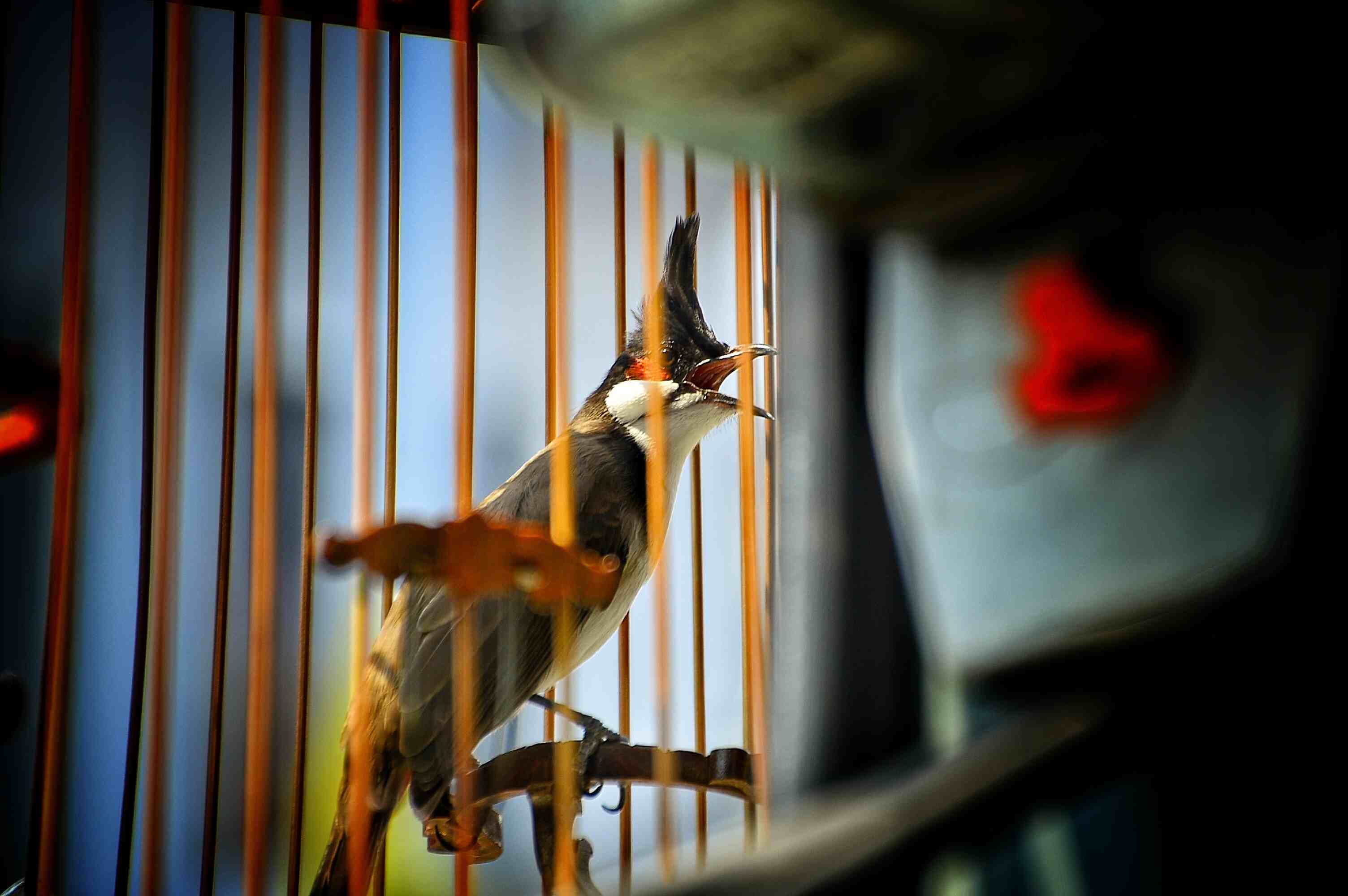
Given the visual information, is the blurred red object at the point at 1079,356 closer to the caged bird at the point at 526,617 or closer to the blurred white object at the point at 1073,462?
the blurred white object at the point at 1073,462

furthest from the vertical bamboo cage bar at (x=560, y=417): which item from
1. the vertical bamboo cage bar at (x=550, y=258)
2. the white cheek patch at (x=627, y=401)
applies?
the white cheek patch at (x=627, y=401)

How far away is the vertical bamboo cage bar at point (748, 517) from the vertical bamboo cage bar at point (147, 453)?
1.48ft

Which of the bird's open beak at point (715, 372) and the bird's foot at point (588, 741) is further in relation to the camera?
the bird's open beak at point (715, 372)

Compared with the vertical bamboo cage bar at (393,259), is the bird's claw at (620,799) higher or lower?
lower

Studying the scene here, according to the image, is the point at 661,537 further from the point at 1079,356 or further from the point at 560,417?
the point at 1079,356

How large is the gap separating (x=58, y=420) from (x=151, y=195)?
200mm

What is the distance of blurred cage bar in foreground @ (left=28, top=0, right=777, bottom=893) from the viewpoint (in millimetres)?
782

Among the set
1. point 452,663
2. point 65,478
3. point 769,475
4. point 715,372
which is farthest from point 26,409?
point 715,372

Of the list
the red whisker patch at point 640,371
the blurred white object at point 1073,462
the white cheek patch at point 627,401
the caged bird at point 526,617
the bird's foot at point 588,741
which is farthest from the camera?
the white cheek patch at point 627,401

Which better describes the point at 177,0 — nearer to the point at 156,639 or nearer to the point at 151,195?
the point at 151,195

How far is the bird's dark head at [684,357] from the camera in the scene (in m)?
1.16

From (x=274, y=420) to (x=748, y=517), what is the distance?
37 cm

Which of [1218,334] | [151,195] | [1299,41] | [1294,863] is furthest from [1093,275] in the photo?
[151,195]

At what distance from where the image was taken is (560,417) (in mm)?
917
